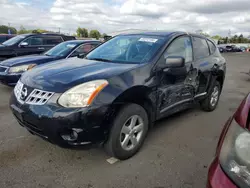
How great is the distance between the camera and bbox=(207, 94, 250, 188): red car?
43.1 inches

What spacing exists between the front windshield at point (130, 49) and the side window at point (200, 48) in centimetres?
95

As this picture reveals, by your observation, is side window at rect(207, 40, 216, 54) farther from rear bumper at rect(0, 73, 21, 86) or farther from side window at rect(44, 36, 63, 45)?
side window at rect(44, 36, 63, 45)

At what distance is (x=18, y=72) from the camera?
5.37m

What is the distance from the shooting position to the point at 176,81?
3.26m

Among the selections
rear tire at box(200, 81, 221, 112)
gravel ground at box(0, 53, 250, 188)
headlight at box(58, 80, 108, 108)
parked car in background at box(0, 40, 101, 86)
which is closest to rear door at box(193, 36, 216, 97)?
rear tire at box(200, 81, 221, 112)

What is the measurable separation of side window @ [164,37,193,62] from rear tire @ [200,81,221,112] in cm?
119

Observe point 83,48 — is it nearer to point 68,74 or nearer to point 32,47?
point 32,47

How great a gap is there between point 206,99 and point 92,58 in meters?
2.54

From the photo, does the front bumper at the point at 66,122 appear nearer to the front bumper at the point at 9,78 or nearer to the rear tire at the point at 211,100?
the rear tire at the point at 211,100

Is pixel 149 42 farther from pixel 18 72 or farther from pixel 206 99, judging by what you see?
pixel 18 72

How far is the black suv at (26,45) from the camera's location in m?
7.63

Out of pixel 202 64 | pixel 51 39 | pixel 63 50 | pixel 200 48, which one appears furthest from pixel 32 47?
pixel 202 64

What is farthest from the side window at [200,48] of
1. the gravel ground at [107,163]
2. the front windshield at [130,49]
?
the gravel ground at [107,163]

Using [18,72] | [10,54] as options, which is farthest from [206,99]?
[10,54]
